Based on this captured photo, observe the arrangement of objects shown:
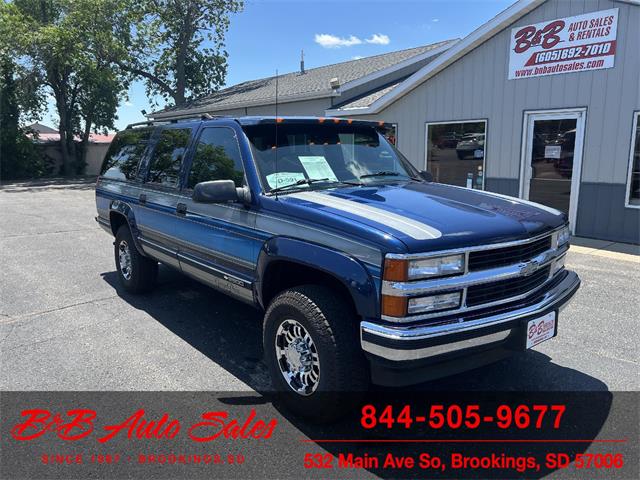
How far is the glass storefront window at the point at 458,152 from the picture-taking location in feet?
34.9

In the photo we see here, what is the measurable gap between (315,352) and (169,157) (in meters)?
2.86

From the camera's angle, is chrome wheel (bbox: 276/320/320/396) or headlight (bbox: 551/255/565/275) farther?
headlight (bbox: 551/255/565/275)

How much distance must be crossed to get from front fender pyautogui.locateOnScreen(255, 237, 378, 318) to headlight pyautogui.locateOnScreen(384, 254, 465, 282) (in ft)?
0.50

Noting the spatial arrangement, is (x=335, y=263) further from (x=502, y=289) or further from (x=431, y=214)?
(x=502, y=289)

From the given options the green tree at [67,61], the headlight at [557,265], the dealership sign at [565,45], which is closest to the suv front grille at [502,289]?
the headlight at [557,265]

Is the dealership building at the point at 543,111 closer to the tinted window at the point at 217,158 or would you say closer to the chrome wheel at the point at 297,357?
the tinted window at the point at 217,158

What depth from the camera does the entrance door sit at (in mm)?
9039

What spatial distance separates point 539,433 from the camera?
3.09m

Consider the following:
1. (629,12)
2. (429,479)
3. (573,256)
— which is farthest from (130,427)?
(629,12)

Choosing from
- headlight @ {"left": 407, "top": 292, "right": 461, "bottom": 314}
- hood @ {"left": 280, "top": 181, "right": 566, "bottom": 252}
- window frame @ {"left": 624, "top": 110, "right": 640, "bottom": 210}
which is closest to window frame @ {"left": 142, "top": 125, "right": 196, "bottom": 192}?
hood @ {"left": 280, "top": 181, "right": 566, "bottom": 252}

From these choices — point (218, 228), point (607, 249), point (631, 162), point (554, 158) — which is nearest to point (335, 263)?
point (218, 228)

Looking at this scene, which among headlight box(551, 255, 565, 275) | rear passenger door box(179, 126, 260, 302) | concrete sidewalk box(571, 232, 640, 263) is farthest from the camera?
concrete sidewalk box(571, 232, 640, 263)

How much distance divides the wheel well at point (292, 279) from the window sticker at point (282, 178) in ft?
2.08

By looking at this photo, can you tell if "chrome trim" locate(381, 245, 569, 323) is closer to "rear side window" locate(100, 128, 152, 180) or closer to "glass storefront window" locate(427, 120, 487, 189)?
"rear side window" locate(100, 128, 152, 180)
